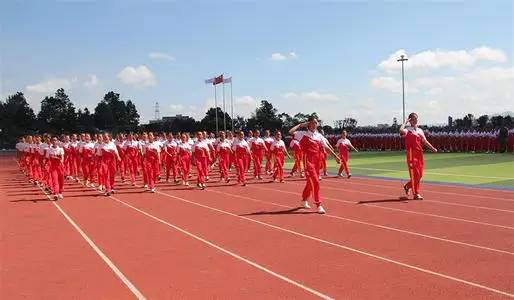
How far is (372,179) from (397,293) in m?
13.4

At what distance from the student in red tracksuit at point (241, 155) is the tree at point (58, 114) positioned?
75.0 meters

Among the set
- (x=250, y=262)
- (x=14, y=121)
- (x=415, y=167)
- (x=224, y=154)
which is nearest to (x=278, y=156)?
(x=224, y=154)

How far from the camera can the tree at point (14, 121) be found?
86.6 m

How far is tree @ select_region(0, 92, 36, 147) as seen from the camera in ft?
284

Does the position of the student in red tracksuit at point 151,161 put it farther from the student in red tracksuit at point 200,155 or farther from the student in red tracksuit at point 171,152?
the student in red tracksuit at point 171,152

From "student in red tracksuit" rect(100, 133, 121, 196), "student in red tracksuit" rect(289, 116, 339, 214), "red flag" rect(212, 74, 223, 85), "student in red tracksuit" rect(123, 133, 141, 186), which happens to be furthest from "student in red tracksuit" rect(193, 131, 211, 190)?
"red flag" rect(212, 74, 223, 85)

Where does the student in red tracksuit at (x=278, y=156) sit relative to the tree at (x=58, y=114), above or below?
below

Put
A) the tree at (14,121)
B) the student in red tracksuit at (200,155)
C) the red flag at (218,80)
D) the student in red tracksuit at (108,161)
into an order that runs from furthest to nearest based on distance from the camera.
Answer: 1. the tree at (14,121)
2. the red flag at (218,80)
3. the student in red tracksuit at (200,155)
4. the student in red tracksuit at (108,161)

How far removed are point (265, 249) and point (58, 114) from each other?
97.8 metres

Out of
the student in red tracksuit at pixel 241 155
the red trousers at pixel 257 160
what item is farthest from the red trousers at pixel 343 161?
the student in red tracksuit at pixel 241 155

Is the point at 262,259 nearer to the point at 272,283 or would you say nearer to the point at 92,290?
the point at 272,283

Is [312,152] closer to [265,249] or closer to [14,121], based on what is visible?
[265,249]

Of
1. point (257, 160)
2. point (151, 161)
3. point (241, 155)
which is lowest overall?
point (257, 160)

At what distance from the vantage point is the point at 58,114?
9750cm
